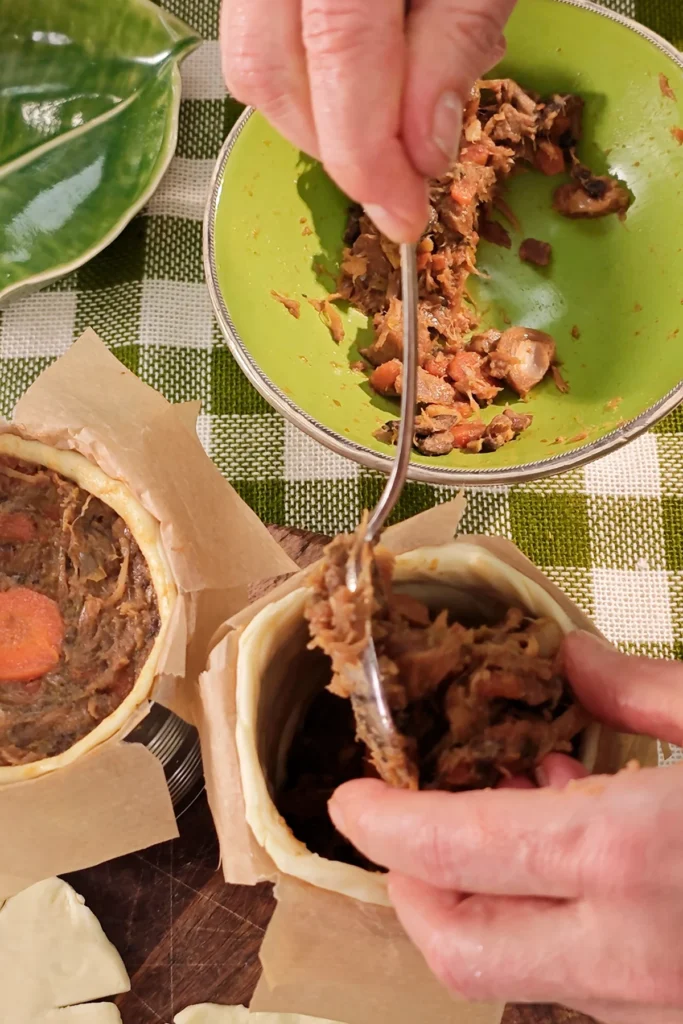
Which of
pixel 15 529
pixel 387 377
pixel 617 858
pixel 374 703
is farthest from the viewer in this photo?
A: pixel 387 377

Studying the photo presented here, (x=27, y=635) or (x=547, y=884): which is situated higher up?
(x=547, y=884)

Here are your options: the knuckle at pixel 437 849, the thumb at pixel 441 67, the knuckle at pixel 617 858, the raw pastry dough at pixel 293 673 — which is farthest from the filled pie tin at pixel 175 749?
the thumb at pixel 441 67

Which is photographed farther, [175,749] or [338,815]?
[175,749]

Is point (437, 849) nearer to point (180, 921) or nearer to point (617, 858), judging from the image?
point (617, 858)

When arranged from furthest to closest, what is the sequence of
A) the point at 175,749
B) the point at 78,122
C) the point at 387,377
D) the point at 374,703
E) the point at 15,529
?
the point at 78,122
the point at 387,377
the point at 15,529
the point at 175,749
the point at 374,703

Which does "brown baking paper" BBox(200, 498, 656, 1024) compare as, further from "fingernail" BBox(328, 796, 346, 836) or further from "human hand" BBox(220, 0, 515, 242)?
"human hand" BBox(220, 0, 515, 242)

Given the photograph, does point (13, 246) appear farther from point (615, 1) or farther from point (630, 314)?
point (615, 1)

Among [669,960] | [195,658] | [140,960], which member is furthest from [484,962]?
[140,960]

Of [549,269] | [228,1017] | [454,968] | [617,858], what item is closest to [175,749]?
[228,1017]
